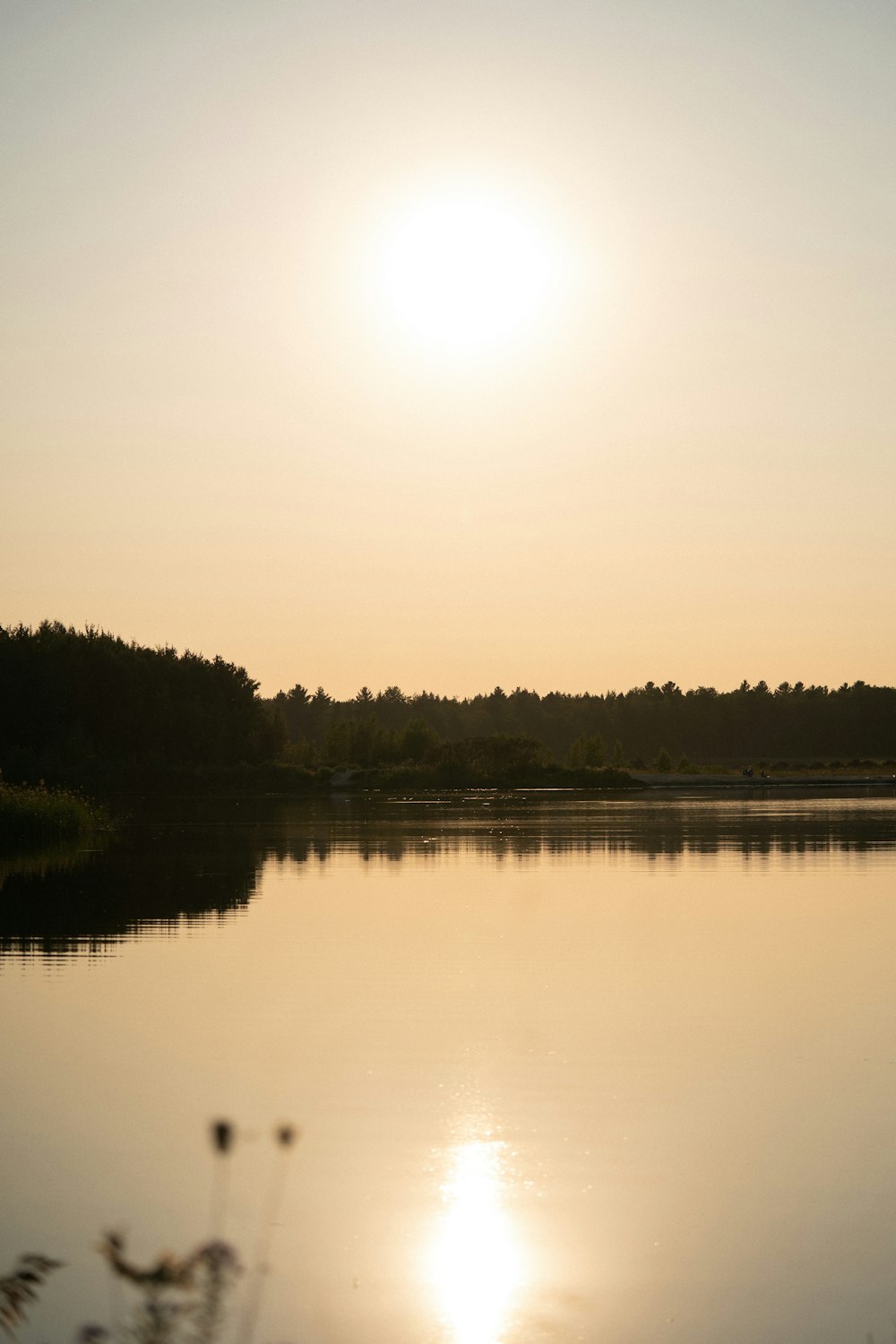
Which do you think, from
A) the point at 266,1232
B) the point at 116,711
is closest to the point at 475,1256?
the point at 266,1232

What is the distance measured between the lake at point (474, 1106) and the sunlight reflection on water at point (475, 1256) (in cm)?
2

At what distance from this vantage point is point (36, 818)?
4028cm

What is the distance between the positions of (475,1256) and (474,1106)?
3178 mm

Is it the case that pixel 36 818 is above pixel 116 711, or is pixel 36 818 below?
below

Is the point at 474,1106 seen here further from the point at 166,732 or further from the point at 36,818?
the point at 166,732

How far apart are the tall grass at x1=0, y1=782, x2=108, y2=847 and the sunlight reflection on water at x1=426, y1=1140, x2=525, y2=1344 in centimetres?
3129

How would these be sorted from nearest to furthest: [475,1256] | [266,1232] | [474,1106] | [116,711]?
1. [475,1256]
2. [266,1232]
3. [474,1106]
4. [116,711]

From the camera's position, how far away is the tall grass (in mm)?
39750

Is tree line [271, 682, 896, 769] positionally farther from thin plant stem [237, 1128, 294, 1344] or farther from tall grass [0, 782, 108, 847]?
thin plant stem [237, 1128, 294, 1344]

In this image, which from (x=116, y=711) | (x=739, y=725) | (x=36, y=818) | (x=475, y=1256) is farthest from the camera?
(x=739, y=725)

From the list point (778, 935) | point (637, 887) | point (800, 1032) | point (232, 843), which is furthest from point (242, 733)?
point (800, 1032)

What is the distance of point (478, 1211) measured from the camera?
8695 mm

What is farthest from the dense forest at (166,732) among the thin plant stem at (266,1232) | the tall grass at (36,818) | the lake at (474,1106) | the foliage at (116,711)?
the thin plant stem at (266,1232)

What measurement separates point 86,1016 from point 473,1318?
8.71 meters
